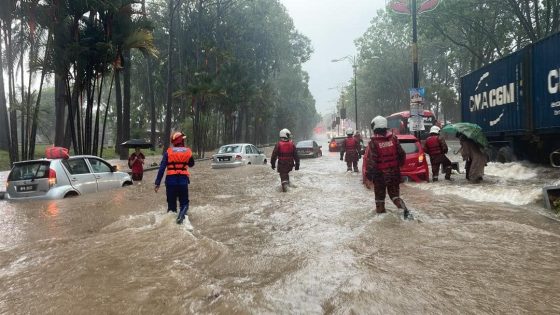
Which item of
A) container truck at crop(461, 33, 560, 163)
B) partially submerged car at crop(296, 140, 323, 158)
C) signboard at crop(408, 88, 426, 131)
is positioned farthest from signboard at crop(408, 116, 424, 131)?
partially submerged car at crop(296, 140, 323, 158)

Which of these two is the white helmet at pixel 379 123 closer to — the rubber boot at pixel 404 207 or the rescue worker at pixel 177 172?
the rubber boot at pixel 404 207

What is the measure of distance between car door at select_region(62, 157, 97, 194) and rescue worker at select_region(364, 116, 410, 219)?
6.28m

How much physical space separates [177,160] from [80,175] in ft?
12.9

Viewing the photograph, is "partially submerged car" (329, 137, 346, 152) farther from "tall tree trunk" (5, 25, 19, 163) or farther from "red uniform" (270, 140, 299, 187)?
"red uniform" (270, 140, 299, 187)

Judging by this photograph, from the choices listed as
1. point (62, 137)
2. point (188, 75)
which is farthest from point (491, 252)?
point (188, 75)

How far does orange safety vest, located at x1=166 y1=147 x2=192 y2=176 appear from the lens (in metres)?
7.05

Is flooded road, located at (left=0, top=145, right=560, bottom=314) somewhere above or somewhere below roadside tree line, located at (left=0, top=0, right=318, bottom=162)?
below

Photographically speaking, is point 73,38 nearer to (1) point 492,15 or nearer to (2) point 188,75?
(2) point 188,75

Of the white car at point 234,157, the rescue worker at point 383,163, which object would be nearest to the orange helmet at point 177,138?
the rescue worker at point 383,163

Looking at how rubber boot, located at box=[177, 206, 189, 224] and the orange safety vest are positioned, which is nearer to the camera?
rubber boot, located at box=[177, 206, 189, 224]

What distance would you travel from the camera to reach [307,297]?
3785 mm

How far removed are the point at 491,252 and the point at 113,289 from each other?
4.07 m

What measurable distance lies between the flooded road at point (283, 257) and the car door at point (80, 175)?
0.66 meters

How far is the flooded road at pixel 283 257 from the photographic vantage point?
3.71m
